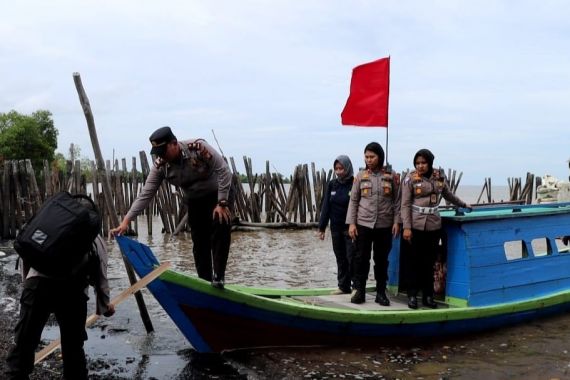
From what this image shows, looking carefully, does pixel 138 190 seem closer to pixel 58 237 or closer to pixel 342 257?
pixel 342 257

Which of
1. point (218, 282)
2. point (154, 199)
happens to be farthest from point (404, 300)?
point (154, 199)

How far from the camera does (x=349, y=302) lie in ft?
20.0

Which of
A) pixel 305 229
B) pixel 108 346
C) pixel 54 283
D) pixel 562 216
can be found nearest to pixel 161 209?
pixel 305 229

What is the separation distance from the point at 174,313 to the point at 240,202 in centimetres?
1025

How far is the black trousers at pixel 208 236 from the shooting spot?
497 centimetres

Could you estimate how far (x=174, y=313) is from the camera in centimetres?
502

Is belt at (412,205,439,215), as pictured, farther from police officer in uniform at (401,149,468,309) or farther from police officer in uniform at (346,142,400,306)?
police officer in uniform at (346,142,400,306)

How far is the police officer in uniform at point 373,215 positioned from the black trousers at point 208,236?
1392 millimetres

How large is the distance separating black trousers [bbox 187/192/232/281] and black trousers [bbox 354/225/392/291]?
138 centimetres

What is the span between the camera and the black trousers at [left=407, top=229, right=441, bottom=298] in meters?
5.83

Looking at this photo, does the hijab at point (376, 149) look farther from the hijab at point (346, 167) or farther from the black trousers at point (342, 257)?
the black trousers at point (342, 257)

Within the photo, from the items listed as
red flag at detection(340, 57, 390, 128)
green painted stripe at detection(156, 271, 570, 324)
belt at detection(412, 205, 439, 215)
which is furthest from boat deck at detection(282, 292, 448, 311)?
red flag at detection(340, 57, 390, 128)

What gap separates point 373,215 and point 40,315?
320 cm

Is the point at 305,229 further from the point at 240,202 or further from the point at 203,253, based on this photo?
the point at 203,253
